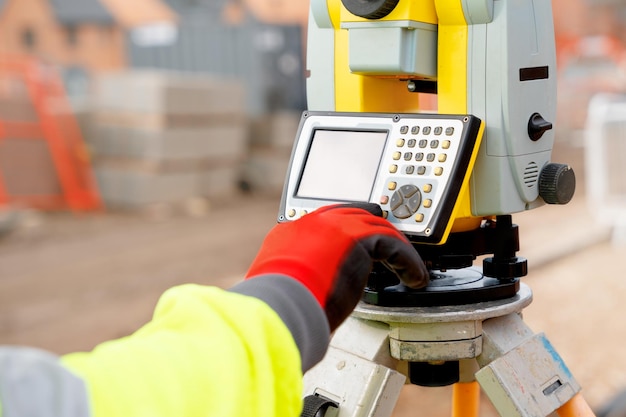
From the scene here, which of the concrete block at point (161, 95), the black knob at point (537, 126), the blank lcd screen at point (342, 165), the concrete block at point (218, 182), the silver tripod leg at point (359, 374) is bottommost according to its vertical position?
the concrete block at point (218, 182)

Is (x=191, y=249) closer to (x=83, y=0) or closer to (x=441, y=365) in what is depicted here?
(x=441, y=365)

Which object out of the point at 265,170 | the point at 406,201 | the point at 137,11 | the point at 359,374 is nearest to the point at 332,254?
the point at 406,201

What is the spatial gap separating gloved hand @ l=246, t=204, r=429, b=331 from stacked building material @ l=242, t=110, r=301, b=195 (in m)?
7.68

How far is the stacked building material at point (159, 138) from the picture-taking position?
312 inches

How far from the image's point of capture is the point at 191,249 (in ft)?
20.4

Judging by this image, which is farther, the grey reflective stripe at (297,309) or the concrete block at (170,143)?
the concrete block at (170,143)

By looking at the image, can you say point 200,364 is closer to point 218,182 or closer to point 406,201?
point 406,201

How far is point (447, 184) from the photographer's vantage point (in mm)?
1334

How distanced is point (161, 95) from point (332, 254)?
23.4 ft

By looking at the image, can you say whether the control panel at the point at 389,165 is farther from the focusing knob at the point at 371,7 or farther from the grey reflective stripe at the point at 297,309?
the grey reflective stripe at the point at 297,309

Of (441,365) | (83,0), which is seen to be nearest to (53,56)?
(83,0)

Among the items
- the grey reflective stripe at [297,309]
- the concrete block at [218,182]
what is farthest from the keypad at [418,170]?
the concrete block at [218,182]

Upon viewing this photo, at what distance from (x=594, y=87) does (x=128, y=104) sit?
9.17 meters

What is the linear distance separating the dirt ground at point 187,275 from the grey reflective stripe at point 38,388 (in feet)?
8.86
